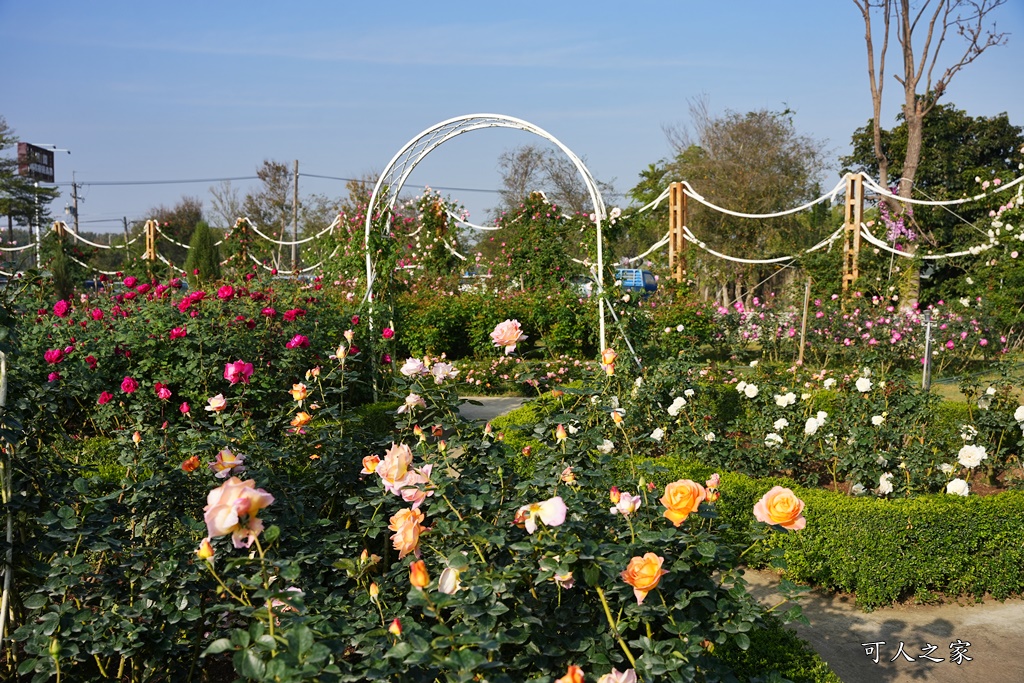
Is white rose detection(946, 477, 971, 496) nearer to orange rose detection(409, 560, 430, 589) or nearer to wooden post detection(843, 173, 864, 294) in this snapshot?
orange rose detection(409, 560, 430, 589)

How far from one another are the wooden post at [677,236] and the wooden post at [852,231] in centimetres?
200

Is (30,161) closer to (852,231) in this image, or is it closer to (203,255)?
(203,255)

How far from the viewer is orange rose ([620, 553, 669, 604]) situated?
1.69 m

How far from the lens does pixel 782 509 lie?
1.80 metres

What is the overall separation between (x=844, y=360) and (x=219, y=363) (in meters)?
6.88

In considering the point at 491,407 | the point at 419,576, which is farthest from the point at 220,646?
the point at 491,407

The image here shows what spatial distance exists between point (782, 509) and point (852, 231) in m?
9.39

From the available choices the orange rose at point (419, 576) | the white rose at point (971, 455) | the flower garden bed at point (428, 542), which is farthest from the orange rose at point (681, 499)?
the white rose at point (971, 455)

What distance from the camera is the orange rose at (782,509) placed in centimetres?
180

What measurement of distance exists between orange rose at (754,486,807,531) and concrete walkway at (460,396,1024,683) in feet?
5.14

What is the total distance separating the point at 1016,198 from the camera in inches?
386

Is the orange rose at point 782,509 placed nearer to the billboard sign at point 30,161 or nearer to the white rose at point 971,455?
the white rose at point 971,455

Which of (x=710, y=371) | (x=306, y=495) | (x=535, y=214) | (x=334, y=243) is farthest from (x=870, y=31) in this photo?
(x=306, y=495)

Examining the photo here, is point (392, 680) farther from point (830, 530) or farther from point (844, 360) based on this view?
point (844, 360)
